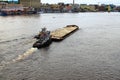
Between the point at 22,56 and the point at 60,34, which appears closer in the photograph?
the point at 22,56

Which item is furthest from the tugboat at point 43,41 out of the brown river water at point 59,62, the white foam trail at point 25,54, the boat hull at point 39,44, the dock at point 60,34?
the dock at point 60,34

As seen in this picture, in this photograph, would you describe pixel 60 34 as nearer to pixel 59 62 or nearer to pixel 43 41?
pixel 43 41

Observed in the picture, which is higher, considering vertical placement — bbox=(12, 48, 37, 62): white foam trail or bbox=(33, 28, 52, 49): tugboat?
bbox=(33, 28, 52, 49): tugboat

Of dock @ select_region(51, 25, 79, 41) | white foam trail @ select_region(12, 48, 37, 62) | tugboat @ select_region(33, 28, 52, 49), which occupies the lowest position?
dock @ select_region(51, 25, 79, 41)

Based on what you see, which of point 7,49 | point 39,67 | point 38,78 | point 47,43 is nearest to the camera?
point 38,78

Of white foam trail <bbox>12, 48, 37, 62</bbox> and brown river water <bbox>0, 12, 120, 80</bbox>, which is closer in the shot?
brown river water <bbox>0, 12, 120, 80</bbox>

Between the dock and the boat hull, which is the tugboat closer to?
the boat hull

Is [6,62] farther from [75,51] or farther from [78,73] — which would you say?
[75,51]

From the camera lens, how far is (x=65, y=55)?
51906 millimetres

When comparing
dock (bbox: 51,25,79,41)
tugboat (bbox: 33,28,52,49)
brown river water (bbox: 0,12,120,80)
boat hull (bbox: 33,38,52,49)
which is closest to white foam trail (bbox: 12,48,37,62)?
brown river water (bbox: 0,12,120,80)

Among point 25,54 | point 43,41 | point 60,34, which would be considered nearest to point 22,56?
point 25,54

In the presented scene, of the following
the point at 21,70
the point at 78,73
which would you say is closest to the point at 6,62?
the point at 21,70

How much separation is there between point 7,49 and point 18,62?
11.5 m

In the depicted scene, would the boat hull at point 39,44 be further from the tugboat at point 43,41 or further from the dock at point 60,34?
the dock at point 60,34
